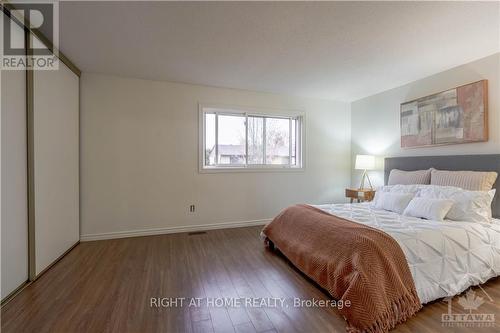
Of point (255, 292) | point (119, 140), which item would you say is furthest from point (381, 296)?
point (119, 140)

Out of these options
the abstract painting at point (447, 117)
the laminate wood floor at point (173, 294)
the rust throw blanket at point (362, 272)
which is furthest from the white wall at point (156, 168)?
the rust throw blanket at point (362, 272)

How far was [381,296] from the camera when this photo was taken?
151cm

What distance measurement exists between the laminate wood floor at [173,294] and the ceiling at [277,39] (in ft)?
7.91

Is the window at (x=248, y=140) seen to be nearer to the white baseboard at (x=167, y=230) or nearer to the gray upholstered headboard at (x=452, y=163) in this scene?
the white baseboard at (x=167, y=230)

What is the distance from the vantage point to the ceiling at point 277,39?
1.86 m

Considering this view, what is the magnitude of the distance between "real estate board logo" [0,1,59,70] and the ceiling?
0.11 m

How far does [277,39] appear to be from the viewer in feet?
7.52

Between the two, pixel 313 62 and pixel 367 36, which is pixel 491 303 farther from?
pixel 313 62

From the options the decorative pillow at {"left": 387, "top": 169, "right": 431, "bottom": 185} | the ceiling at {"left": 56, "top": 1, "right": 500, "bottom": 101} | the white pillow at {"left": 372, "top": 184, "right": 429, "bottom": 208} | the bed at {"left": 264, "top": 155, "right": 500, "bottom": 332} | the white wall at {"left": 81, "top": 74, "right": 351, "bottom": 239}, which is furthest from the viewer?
the white wall at {"left": 81, "top": 74, "right": 351, "bottom": 239}

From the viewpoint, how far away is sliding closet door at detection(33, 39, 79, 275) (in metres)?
2.18

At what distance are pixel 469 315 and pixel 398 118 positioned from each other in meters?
2.85

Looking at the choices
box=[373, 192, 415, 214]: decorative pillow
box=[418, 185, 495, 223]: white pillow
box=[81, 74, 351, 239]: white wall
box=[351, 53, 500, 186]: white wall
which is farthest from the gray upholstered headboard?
box=[81, 74, 351, 239]: white wall

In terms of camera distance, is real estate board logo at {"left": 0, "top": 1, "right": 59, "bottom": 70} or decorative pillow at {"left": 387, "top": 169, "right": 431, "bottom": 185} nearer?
real estate board logo at {"left": 0, "top": 1, "right": 59, "bottom": 70}

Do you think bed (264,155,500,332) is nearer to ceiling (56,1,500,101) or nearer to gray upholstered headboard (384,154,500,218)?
gray upholstered headboard (384,154,500,218)
